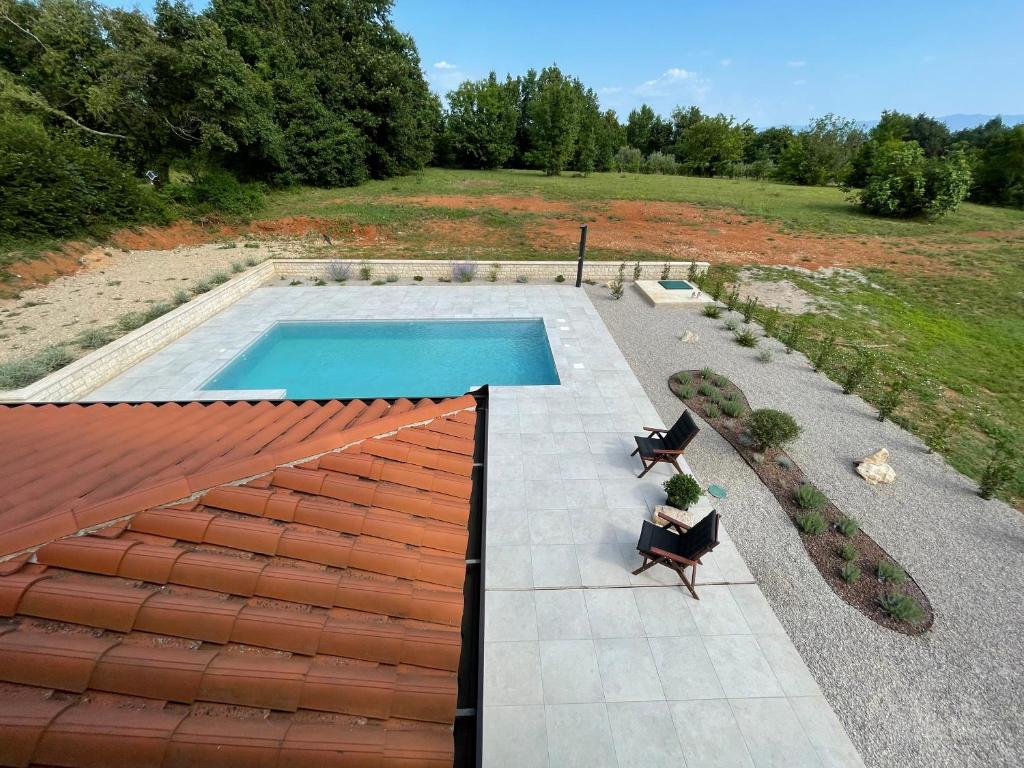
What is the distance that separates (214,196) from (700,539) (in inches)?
1115

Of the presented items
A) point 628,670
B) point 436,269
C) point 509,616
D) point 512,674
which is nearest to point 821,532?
point 628,670

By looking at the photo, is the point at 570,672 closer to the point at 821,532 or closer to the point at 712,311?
the point at 821,532

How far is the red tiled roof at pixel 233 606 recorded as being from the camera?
1886 millimetres

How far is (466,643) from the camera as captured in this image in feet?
9.61

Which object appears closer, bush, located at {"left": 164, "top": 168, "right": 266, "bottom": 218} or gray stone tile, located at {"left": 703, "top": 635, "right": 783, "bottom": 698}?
gray stone tile, located at {"left": 703, "top": 635, "right": 783, "bottom": 698}

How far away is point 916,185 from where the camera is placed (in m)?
27.7

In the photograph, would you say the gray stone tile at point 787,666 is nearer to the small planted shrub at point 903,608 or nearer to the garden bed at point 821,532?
the garden bed at point 821,532

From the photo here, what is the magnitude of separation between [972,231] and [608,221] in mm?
22873

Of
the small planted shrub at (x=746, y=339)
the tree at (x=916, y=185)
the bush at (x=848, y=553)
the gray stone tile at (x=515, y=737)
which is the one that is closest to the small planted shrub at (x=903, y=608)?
the bush at (x=848, y=553)

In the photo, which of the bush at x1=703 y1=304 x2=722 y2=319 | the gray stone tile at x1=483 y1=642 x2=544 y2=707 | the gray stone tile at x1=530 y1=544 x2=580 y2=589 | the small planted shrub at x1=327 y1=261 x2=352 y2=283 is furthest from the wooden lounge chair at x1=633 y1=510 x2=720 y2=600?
the small planted shrub at x1=327 y1=261 x2=352 y2=283

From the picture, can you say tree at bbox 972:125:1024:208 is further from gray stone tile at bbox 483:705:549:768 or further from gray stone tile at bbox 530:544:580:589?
gray stone tile at bbox 483:705:549:768

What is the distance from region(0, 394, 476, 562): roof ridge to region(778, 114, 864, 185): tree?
192 feet

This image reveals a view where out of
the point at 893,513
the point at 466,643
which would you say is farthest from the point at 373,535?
the point at 893,513

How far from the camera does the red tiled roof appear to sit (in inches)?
74.2
